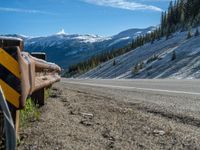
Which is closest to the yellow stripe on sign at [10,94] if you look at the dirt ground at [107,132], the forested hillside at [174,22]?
the dirt ground at [107,132]

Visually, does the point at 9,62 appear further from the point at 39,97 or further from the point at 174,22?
the point at 174,22

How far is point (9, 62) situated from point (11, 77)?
0.45ft

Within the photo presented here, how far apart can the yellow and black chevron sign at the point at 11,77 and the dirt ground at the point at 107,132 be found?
2.56 feet

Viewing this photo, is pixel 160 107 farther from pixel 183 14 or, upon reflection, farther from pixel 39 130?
pixel 183 14

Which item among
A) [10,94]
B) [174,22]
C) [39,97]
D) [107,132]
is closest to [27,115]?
[107,132]

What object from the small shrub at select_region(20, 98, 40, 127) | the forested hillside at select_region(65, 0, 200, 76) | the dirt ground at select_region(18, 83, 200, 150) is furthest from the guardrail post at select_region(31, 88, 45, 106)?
the forested hillside at select_region(65, 0, 200, 76)

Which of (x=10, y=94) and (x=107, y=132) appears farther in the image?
(x=107, y=132)

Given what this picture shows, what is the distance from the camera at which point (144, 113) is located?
7039 millimetres

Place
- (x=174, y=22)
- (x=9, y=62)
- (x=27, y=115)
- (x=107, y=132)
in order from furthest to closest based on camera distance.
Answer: (x=174, y=22) < (x=27, y=115) < (x=107, y=132) < (x=9, y=62)

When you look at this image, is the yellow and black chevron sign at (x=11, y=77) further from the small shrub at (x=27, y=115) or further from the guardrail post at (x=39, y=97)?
the guardrail post at (x=39, y=97)

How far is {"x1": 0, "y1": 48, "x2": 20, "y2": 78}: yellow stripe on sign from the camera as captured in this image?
3.71 meters

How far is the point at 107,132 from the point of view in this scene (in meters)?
5.27

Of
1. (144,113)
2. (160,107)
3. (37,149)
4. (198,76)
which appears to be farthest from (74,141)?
(198,76)

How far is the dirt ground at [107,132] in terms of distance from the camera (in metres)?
4.58
